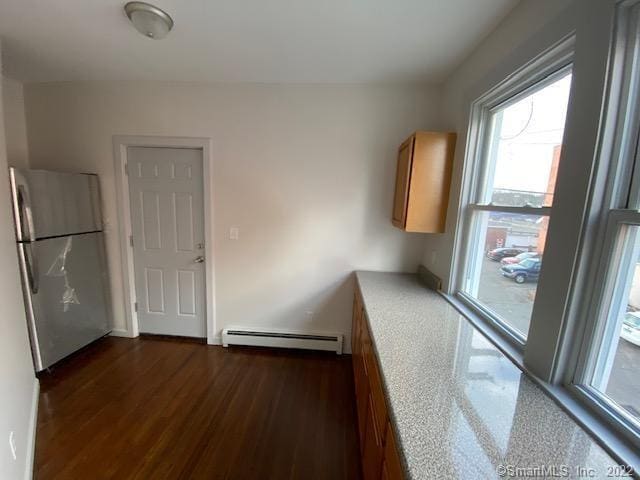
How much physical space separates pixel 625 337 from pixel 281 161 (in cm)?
234

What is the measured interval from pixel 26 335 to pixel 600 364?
10.6 ft

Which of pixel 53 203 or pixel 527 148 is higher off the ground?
pixel 527 148

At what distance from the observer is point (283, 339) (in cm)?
259

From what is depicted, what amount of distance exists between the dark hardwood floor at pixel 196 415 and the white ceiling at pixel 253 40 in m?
2.57

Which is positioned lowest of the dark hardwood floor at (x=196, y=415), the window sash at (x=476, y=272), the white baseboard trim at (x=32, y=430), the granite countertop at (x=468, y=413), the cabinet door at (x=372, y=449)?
the dark hardwood floor at (x=196, y=415)

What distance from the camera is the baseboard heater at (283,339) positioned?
256cm

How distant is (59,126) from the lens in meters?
2.46

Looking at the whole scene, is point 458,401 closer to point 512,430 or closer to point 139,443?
point 512,430

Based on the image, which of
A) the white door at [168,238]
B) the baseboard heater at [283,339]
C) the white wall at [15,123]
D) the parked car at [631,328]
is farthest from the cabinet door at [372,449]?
the white wall at [15,123]

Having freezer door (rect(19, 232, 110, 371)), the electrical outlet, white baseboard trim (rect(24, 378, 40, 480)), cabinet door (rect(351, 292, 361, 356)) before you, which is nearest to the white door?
freezer door (rect(19, 232, 110, 371))

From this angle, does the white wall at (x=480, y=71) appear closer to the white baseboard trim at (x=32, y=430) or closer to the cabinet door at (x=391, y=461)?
the cabinet door at (x=391, y=461)

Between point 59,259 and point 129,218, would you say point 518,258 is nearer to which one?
point 129,218

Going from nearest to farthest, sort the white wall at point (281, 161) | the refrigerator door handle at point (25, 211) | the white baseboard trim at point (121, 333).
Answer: the refrigerator door handle at point (25, 211) → the white wall at point (281, 161) → the white baseboard trim at point (121, 333)

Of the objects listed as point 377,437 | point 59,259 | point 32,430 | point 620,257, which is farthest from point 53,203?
point 620,257
